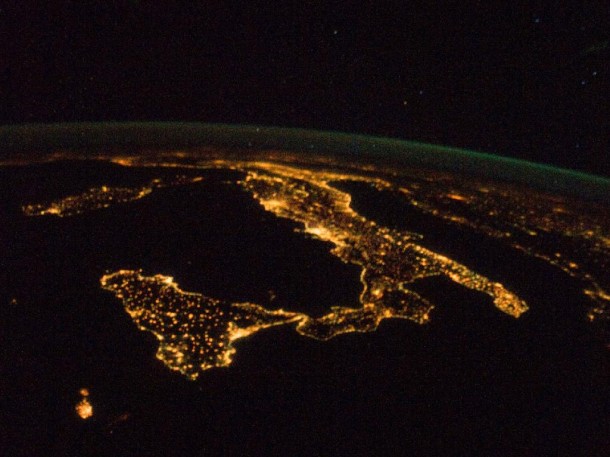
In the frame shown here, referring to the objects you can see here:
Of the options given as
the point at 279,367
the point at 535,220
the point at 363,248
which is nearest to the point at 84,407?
the point at 279,367

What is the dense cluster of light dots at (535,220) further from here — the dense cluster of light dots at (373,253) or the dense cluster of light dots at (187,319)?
the dense cluster of light dots at (187,319)

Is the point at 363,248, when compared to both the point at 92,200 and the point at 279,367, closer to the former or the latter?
the point at 279,367

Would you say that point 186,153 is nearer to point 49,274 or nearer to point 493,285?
point 49,274

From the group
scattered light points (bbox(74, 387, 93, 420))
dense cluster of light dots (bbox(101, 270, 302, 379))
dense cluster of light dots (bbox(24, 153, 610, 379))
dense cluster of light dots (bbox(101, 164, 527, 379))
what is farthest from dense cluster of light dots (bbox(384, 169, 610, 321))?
scattered light points (bbox(74, 387, 93, 420))

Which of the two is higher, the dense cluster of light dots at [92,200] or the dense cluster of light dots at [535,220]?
the dense cluster of light dots at [92,200]

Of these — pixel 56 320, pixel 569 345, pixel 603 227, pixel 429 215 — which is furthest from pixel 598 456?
pixel 603 227

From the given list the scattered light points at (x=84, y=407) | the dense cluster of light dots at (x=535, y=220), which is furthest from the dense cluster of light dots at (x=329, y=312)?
the dense cluster of light dots at (x=535, y=220)
